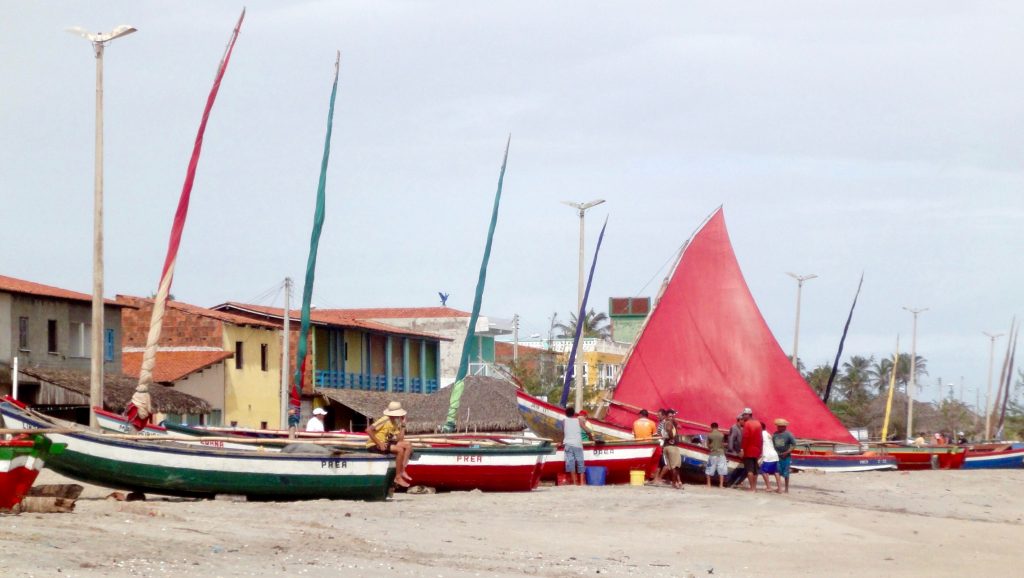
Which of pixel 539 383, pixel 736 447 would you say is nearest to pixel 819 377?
pixel 539 383

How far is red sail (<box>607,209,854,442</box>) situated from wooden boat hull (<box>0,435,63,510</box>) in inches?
803

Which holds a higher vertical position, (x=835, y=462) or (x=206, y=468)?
(x=206, y=468)

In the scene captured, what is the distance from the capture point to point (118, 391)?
38.5 m

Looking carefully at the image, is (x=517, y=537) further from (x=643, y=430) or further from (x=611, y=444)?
(x=643, y=430)

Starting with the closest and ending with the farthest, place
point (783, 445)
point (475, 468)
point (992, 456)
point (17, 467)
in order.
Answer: point (17, 467) → point (475, 468) → point (783, 445) → point (992, 456)

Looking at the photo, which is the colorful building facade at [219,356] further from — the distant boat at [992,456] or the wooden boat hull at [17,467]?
the wooden boat hull at [17,467]

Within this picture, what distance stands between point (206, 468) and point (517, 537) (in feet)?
13.5

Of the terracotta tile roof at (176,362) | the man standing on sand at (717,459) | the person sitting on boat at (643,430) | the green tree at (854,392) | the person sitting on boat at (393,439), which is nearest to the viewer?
the person sitting on boat at (393,439)

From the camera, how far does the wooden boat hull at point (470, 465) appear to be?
2103 cm

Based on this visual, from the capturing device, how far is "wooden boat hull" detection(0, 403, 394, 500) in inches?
677

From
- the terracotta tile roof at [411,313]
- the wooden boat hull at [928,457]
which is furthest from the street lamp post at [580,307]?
the terracotta tile roof at [411,313]

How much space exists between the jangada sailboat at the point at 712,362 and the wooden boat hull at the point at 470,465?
11451mm

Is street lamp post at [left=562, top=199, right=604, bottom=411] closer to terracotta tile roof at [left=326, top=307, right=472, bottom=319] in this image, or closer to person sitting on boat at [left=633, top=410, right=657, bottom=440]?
person sitting on boat at [left=633, top=410, right=657, bottom=440]

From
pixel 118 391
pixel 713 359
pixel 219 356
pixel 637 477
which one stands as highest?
pixel 713 359
